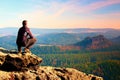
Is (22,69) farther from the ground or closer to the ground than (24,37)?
closer to the ground

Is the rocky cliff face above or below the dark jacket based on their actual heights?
below

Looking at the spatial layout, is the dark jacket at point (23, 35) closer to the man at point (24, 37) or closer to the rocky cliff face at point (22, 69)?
the man at point (24, 37)

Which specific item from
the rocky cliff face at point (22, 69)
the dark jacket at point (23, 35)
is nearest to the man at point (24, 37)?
the dark jacket at point (23, 35)

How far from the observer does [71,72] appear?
39.6 m

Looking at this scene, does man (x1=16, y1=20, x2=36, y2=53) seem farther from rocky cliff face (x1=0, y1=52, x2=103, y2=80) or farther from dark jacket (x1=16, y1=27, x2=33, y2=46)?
rocky cliff face (x1=0, y1=52, x2=103, y2=80)

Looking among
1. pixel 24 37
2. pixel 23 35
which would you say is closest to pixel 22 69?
pixel 24 37

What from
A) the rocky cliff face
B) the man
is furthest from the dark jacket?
the rocky cliff face

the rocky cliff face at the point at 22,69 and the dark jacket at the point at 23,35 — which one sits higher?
the dark jacket at the point at 23,35

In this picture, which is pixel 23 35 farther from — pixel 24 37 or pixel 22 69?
pixel 22 69

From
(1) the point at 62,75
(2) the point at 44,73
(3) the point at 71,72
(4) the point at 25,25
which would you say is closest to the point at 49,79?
(2) the point at 44,73

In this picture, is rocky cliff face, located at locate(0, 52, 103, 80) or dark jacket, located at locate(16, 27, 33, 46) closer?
rocky cliff face, located at locate(0, 52, 103, 80)

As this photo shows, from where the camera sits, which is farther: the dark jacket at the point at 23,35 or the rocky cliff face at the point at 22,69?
the dark jacket at the point at 23,35

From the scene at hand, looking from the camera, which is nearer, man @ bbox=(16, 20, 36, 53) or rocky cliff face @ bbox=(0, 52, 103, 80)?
rocky cliff face @ bbox=(0, 52, 103, 80)

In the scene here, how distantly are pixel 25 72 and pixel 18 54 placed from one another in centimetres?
262
